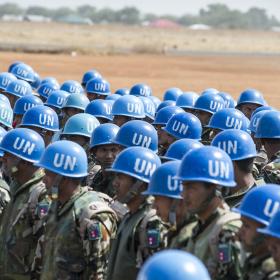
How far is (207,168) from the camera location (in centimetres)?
655

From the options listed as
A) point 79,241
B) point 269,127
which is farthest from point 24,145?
point 269,127

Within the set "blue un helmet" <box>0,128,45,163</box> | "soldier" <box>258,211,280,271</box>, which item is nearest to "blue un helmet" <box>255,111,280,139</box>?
"blue un helmet" <box>0,128,45,163</box>

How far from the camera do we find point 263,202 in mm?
6082

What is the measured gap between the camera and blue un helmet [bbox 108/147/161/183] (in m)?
7.46

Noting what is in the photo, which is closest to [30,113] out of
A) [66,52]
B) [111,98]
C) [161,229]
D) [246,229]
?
[111,98]

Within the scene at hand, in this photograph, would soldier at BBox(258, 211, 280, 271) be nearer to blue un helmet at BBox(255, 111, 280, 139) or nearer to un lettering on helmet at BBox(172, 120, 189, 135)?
blue un helmet at BBox(255, 111, 280, 139)

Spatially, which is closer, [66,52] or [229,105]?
[229,105]

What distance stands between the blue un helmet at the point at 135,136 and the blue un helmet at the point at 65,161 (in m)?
1.68

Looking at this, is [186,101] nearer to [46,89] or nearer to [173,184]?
[46,89]

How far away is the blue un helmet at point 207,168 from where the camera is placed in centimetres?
653

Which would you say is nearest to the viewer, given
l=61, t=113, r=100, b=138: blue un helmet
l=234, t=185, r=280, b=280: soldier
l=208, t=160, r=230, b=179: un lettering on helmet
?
l=234, t=185, r=280, b=280: soldier

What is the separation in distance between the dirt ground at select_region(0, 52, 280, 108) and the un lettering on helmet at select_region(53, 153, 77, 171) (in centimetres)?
2367

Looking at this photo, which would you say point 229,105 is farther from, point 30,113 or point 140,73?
point 140,73

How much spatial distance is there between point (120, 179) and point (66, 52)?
161 ft
